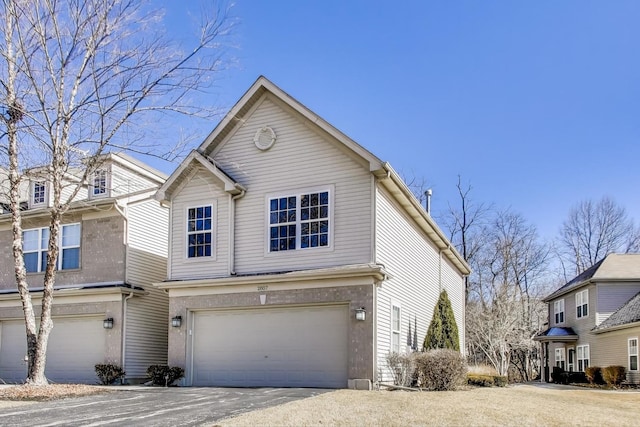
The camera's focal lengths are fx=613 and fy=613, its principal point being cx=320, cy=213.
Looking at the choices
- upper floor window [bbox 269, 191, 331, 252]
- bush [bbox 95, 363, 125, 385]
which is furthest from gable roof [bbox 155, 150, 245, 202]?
bush [bbox 95, 363, 125, 385]

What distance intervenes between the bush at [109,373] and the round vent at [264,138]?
822 cm

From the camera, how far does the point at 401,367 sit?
15867mm

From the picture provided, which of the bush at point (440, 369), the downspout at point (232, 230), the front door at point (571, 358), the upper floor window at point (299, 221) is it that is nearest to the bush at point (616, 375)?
the front door at point (571, 358)

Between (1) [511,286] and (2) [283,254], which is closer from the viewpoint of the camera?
(2) [283,254]

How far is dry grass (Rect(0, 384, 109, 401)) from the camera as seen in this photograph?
13.1m

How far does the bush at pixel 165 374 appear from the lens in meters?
17.0

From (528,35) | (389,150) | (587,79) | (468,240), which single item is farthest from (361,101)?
(468,240)

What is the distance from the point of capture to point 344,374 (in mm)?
15359

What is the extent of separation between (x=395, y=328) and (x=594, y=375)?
15628 millimetres

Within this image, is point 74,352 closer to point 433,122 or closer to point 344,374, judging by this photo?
point 344,374

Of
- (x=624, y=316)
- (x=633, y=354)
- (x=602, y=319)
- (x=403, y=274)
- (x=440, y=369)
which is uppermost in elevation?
(x=403, y=274)

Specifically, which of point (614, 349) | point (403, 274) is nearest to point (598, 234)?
point (614, 349)

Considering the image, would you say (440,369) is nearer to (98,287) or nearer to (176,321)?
(176,321)

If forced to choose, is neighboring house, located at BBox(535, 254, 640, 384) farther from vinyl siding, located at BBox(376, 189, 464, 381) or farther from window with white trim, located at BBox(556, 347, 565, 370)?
vinyl siding, located at BBox(376, 189, 464, 381)
